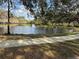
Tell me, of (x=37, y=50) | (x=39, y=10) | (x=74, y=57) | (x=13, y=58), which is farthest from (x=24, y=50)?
(x=39, y=10)

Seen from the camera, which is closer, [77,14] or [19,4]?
[19,4]

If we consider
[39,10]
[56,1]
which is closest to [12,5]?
[39,10]

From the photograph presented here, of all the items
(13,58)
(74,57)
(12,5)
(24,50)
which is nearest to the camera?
(13,58)

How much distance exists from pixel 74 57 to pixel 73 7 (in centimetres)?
2217

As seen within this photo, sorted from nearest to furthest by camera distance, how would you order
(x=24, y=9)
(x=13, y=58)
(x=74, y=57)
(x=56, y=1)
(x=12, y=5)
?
(x=13, y=58) < (x=74, y=57) < (x=12, y=5) < (x=24, y=9) < (x=56, y=1)

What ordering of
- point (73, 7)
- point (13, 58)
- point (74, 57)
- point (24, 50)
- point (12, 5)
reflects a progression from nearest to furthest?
point (13, 58) < point (74, 57) < point (24, 50) < point (12, 5) < point (73, 7)

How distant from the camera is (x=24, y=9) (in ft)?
47.5

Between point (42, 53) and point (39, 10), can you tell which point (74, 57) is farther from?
point (39, 10)

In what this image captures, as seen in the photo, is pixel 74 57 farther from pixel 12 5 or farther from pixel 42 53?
pixel 12 5

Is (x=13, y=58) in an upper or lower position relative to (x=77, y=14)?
lower

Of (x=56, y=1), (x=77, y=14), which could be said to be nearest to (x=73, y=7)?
(x=77, y=14)

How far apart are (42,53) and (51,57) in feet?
1.58

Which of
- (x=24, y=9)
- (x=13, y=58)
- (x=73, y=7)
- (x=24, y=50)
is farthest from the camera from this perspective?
(x=73, y=7)

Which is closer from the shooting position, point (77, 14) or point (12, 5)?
point (12, 5)
